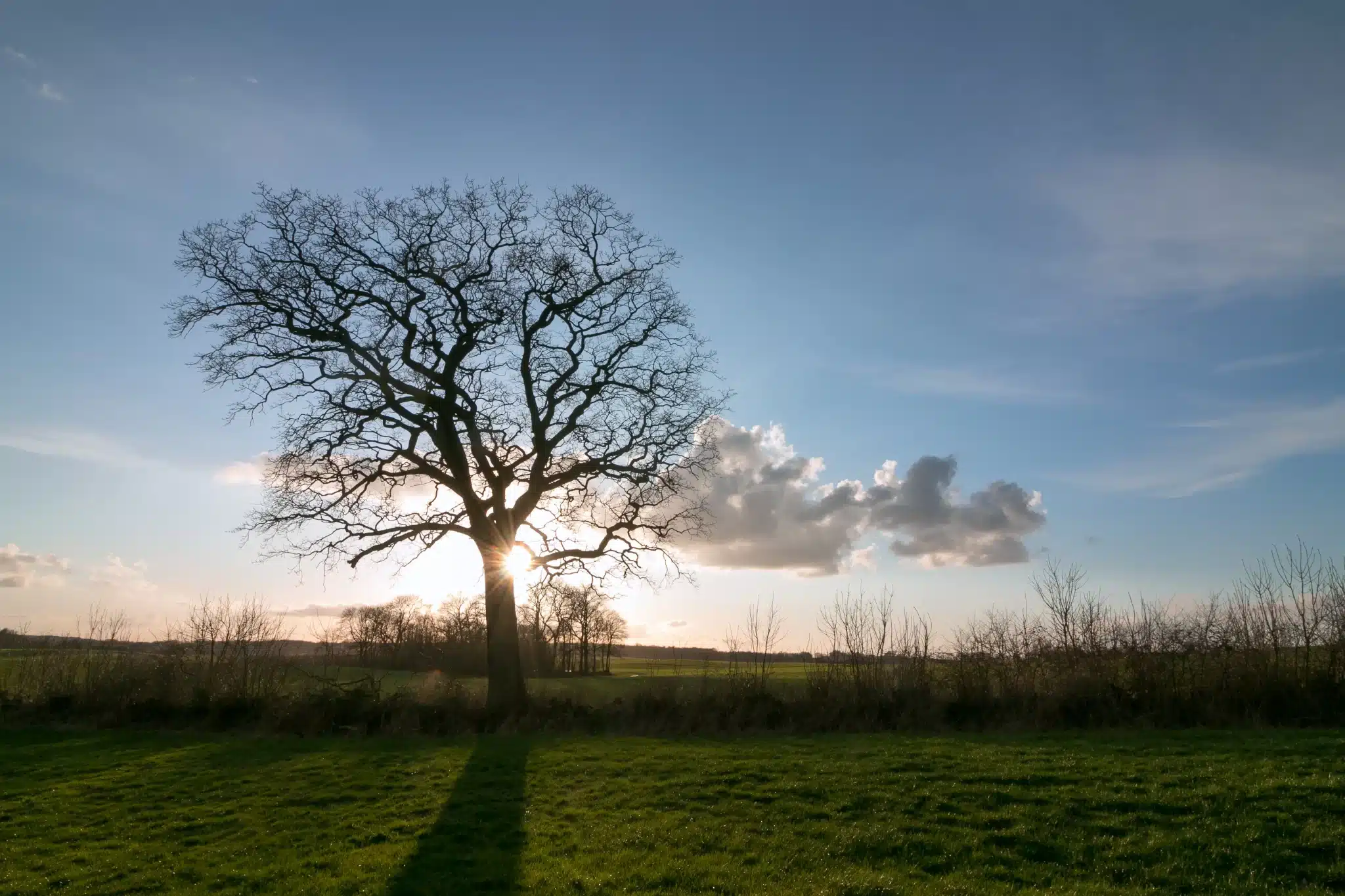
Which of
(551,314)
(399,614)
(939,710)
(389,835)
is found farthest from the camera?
(399,614)

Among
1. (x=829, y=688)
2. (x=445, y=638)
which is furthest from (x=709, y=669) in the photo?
(x=445, y=638)

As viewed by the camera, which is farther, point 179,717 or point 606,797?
point 179,717

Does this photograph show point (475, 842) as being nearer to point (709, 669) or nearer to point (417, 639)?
point (709, 669)

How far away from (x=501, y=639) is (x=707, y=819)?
13038 millimetres

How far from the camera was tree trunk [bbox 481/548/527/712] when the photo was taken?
24.0 m

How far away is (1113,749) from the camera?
655 inches

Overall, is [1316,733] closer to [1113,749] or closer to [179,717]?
[1113,749]

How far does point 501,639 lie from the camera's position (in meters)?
24.6

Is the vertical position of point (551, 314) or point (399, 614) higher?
point (551, 314)

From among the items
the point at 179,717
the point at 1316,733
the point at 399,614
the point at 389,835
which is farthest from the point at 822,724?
the point at 399,614

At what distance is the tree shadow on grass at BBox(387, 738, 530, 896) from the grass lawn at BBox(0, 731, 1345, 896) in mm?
48

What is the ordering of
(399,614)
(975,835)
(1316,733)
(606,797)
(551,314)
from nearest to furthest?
(975,835) → (606,797) → (1316,733) → (551,314) → (399,614)

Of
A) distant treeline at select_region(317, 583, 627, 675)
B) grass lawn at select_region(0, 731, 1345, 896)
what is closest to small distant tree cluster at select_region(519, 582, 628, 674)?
distant treeline at select_region(317, 583, 627, 675)

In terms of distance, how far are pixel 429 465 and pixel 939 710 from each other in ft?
50.6
